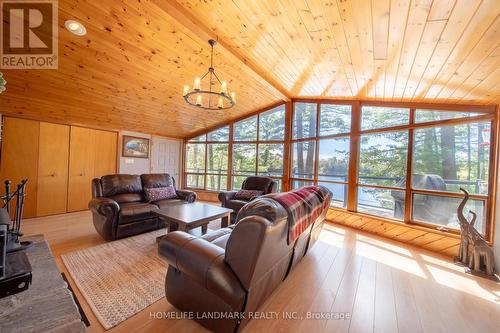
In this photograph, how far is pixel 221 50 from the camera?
3.06 m

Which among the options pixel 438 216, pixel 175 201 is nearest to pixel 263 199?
pixel 175 201

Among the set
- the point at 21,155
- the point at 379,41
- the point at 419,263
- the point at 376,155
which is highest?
the point at 379,41

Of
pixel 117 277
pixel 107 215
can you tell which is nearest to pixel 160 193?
pixel 107 215

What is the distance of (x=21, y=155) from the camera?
12.7ft

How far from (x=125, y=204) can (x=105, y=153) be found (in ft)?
8.09

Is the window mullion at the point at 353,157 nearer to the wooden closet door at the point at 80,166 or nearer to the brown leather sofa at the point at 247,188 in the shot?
the brown leather sofa at the point at 247,188

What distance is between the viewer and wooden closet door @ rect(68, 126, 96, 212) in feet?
14.8

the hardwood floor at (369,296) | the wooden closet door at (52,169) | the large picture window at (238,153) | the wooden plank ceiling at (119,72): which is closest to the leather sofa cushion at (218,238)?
the hardwood floor at (369,296)

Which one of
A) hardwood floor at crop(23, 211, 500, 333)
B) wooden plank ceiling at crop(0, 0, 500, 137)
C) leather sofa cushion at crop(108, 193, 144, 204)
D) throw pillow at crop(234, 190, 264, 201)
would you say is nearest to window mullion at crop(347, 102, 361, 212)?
wooden plank ceiling at crop(0, 0, 500, 137)

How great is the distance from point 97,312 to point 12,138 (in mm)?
4205

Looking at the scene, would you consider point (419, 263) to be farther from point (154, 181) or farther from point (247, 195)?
point (154, 181)

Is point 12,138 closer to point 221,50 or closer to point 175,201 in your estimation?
point 175,201

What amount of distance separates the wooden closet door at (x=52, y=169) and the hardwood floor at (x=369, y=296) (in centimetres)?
123

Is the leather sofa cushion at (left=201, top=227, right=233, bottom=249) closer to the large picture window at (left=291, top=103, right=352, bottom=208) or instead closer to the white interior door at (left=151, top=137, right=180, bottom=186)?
the large picture window at (left=291, top=103, right=352, bottom=208)
